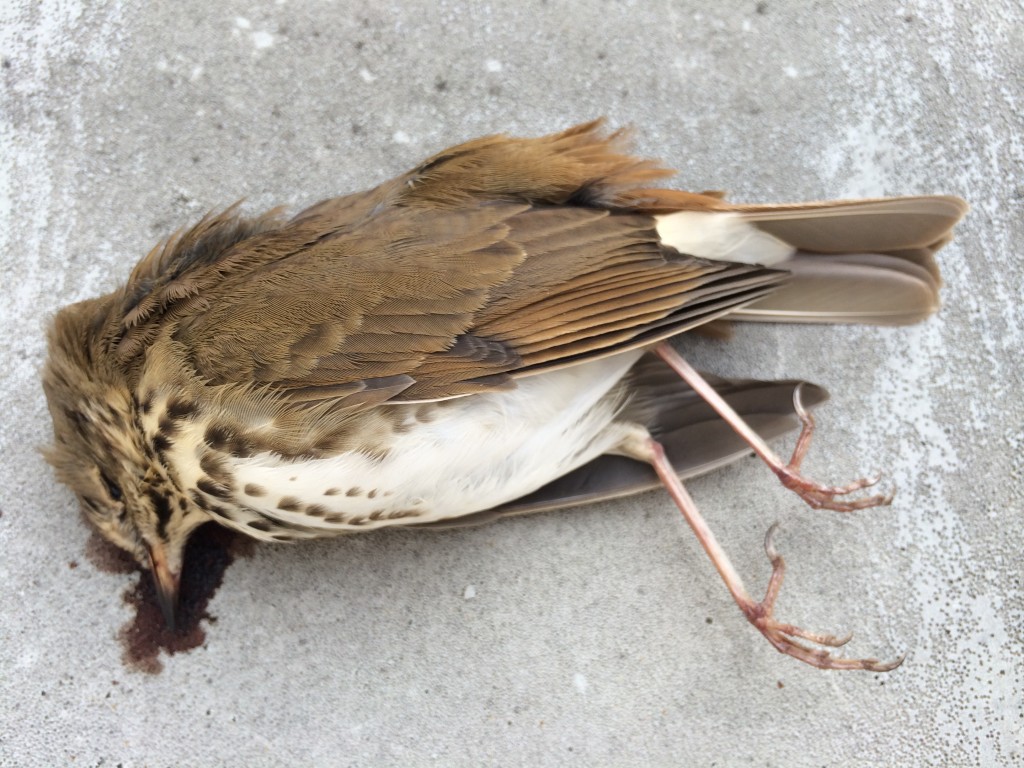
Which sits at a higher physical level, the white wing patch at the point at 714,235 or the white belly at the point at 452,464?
the white wing patch at the point at 714,235

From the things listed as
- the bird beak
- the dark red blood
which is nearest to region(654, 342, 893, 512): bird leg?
the dark red blood

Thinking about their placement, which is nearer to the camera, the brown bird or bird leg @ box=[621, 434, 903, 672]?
the brown bird

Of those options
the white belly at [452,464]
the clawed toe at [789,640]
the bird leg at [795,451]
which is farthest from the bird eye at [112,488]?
the clawed toe at [789,640]

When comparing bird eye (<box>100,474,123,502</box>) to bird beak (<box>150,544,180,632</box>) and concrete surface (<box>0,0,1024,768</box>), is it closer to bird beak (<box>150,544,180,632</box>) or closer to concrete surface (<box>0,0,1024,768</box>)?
bird beak (<box>150,544,180,632</box>)

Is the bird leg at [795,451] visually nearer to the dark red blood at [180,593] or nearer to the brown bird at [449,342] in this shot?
the brown bird at [449,342]

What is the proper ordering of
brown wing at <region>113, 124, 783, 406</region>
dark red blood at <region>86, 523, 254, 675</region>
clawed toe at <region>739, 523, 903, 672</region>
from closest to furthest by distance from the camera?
1. brown wing at <region>113, 124, 783, 406</region>
2. clawed toe at <region>739, 523, 903, 672</region>
3. dark red blood at <region>86, 523, 254, 675</region>

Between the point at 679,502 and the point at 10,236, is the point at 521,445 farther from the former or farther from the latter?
the point at 10,236

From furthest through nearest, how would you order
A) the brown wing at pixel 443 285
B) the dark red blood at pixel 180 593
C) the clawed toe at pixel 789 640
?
the dark red blood at pixel 180 593 < the clawed toe at pixel 789 640 < the brown wing at pixel 443 285

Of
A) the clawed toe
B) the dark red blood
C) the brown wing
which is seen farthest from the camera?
the dark red blood
